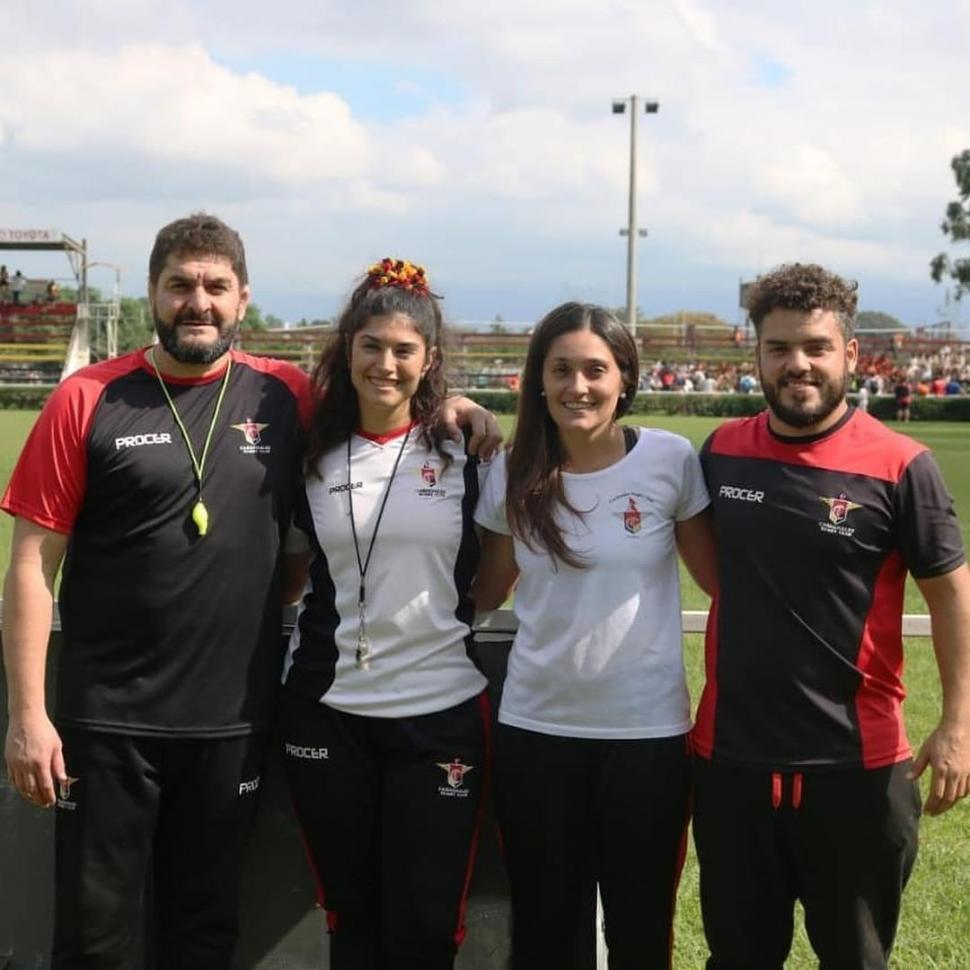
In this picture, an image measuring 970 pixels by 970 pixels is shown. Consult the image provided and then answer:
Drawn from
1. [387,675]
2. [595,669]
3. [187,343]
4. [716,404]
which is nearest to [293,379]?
[187,343]

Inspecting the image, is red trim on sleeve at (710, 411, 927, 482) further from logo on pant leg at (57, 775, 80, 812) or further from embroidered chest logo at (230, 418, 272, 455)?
logo on pant leg at (57, 775, 80, 812)

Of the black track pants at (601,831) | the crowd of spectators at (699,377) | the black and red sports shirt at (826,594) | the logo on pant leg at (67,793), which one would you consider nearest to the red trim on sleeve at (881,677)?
the black and red sports shirt at (826,594)

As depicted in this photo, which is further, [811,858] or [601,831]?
[601,831]

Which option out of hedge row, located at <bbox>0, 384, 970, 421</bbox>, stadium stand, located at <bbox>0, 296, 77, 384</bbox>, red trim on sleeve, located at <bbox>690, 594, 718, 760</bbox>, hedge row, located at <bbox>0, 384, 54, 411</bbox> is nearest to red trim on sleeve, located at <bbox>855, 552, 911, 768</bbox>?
red trim on sleeve, located at <bbox>690, 594, 718, 760</bbox>

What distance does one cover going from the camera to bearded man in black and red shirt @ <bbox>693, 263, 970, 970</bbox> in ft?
10.4

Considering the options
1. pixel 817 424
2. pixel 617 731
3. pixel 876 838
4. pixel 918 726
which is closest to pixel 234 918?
pixel 617 731

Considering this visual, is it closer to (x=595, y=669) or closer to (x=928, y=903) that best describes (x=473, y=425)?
(x=595, y=669)

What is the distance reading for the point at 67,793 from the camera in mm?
3367

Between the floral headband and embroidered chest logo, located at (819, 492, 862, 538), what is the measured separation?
49.6 inches

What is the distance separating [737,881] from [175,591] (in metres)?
1.60

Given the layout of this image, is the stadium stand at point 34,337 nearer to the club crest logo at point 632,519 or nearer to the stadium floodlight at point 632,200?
the stadium floodlight at point 632,200

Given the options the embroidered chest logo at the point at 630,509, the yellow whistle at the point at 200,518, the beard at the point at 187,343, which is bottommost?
the yellow whistle at the point at 200,518

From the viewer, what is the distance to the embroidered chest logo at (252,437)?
11.6 feet

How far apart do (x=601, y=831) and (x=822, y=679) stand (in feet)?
2.22
